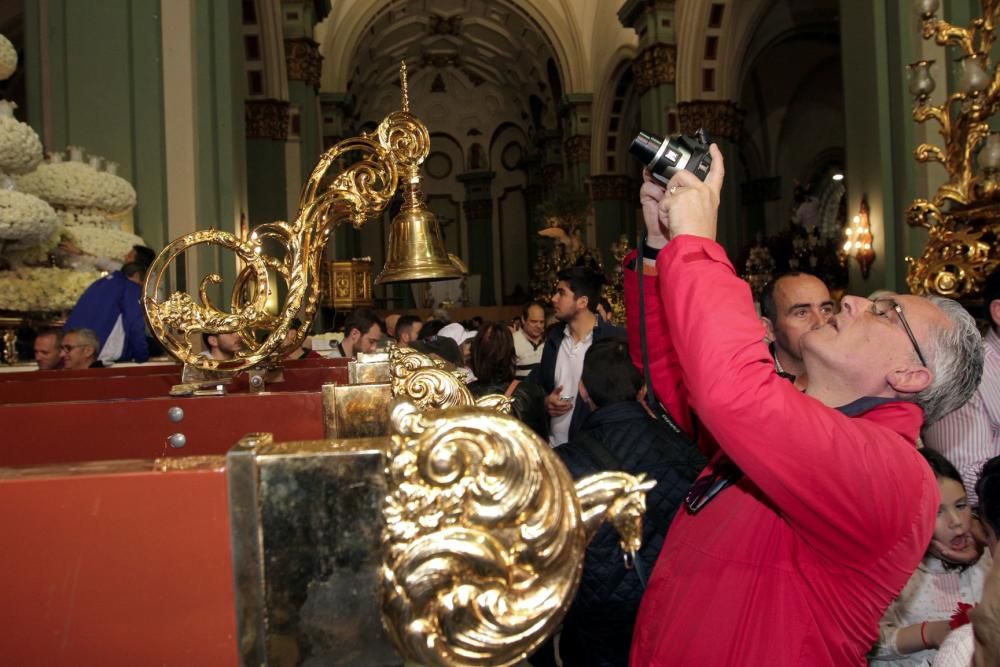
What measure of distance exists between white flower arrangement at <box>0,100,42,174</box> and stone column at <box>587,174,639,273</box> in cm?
1547

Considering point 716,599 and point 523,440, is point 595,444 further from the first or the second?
point 523,440

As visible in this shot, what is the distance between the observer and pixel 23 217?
369 cm

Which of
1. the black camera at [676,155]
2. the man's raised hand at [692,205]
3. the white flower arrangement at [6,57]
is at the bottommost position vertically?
the man's raised hand at [692,205]

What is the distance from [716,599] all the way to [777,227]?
20708 mm

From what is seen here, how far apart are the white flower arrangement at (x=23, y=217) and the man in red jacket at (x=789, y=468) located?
3155 mm

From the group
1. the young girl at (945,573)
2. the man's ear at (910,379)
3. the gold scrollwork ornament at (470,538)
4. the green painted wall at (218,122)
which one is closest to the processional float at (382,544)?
the gold scrollwork ornament at (470,538)

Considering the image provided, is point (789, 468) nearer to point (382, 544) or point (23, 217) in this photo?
point (382, 544)

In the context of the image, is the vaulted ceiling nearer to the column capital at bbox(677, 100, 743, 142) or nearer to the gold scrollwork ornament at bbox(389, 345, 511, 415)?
the column capital at bbox(677, 100, 743, 142)

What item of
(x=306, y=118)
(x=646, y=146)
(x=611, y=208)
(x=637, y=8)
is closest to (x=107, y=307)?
(x=646, y=146)

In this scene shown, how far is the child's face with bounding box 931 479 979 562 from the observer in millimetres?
2207

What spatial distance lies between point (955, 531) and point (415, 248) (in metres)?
1.74

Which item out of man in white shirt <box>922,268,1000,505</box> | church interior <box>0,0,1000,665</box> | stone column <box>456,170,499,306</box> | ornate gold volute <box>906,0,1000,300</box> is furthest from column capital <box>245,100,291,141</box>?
stone column <box>456,170,499,306</box>

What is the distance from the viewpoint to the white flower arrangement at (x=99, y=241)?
4781mm

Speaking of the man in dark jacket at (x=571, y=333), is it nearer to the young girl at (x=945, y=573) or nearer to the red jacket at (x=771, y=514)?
the young girl at (x=945, y=573)
